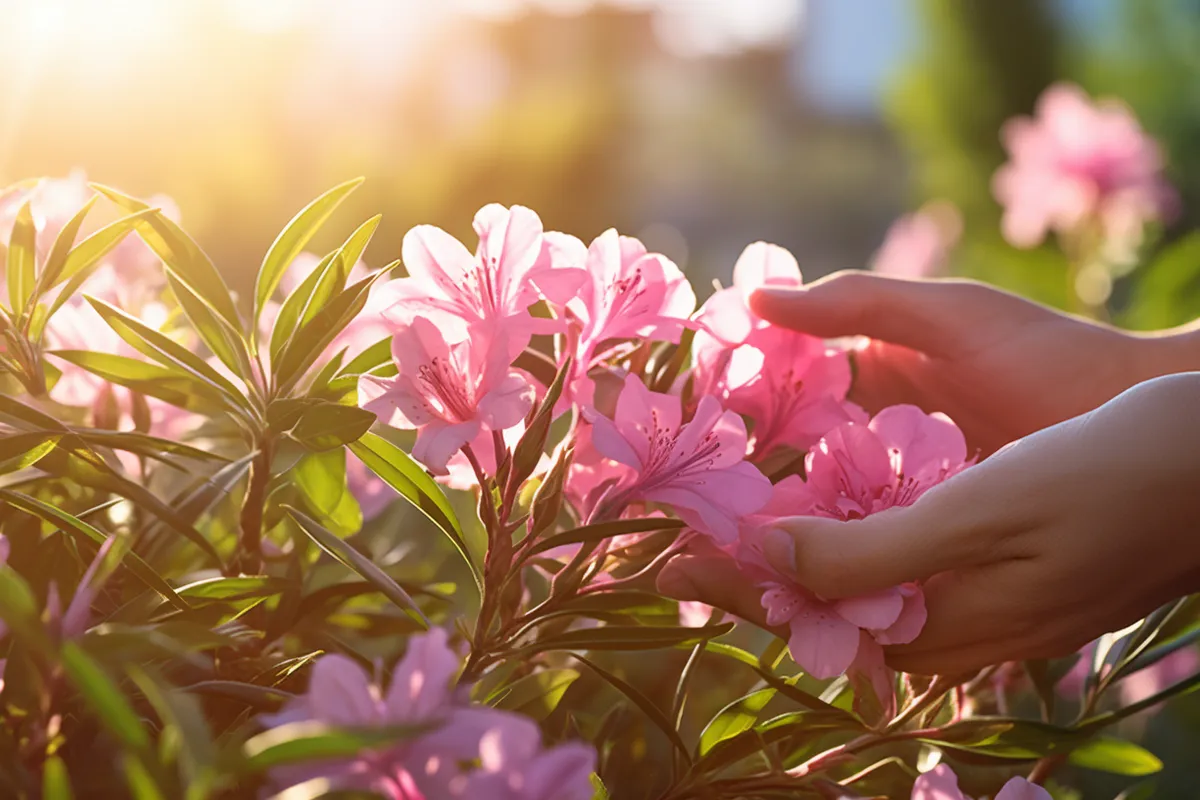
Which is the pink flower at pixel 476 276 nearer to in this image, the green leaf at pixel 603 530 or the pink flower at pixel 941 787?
the green leaf at pixel 603 530

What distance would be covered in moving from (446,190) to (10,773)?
394cm

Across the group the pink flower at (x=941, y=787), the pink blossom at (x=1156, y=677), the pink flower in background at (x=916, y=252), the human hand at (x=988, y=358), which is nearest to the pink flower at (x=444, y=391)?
the pink flower at (x=941, y=787)

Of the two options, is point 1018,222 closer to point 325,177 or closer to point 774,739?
point 325,177

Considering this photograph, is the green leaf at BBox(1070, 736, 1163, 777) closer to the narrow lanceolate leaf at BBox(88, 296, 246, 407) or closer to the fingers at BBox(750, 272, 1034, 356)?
the fingers at BBox(750, 272, 1034, 356)

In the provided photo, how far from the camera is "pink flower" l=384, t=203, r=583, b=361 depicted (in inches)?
31.3

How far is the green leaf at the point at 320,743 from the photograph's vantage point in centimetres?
49

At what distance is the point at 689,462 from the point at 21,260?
0.51 metres

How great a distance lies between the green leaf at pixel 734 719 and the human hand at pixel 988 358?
422 mm

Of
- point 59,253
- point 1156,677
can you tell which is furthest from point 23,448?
point 1156,677

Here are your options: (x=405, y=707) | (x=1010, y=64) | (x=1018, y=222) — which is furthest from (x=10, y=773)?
(x=1010, y=64)

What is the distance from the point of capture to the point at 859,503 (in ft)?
2.87

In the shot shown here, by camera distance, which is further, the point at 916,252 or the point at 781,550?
the point at 916,252

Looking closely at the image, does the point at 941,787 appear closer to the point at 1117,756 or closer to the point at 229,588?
the point at 1117,756

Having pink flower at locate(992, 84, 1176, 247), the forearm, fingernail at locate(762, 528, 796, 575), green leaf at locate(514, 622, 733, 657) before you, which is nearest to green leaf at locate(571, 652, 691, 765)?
green leaf at locate(514, 622, 733, 657)
